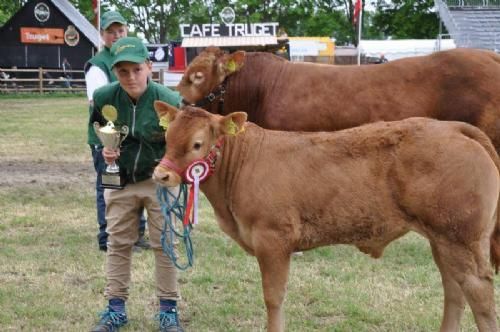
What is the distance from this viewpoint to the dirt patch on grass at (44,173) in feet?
32.6

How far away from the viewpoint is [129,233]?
183 inches

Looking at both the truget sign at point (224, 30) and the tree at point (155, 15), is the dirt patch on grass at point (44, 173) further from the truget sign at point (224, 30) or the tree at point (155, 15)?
the tree at point (155, 15)

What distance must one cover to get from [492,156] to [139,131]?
2189 millimetres

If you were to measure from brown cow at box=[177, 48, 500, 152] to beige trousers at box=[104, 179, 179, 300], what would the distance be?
1598 millimetres

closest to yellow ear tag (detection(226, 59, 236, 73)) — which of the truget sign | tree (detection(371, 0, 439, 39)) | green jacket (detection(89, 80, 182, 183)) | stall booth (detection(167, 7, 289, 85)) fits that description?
green jacket (detection(89, 80, 182, 183))

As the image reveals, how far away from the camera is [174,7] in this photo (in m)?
63.5

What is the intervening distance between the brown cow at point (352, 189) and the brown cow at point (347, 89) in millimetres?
1750


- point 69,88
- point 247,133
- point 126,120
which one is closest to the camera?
point 247,133

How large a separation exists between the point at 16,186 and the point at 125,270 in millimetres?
5420

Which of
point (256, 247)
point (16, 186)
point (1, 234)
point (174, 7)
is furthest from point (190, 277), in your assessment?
point (174, 7)

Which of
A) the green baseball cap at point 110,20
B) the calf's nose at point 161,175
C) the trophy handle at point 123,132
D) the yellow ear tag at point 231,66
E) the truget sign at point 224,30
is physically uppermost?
the truget sign at point 224,30

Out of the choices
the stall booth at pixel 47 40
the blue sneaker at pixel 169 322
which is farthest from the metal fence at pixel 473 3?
the blue sneaker at pixel 169 322

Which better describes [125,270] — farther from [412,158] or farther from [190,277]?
[412,158]

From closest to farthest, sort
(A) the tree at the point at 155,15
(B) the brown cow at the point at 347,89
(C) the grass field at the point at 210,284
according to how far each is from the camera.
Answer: (C) the grass field at the point at 210,284, (B) the brown cow at the point at 347,89, (A) the tree at the point at 155,15
